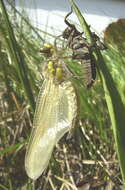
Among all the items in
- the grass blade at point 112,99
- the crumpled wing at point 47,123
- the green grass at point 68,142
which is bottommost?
the green grass at point 68,142

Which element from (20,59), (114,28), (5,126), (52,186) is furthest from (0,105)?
(20,59)

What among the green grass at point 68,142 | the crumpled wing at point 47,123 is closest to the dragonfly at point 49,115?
the crumpled wing at point 47,123

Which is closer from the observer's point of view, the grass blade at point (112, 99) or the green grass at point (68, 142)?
the grass blade at point (112, 99)

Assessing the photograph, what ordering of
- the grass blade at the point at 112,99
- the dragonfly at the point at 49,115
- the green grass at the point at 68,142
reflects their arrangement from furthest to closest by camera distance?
the green grass at the point at 68,142 < the dragonfly at the point at 49,115 < the grass blade at the point at 112,99

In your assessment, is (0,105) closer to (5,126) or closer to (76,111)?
(5,126)

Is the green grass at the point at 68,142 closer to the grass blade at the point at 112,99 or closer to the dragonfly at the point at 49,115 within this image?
the dragonfly at the point at 49,115

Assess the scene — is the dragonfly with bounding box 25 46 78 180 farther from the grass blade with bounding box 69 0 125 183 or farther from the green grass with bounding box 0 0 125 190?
the green grass with bounding box 0 0 125 190

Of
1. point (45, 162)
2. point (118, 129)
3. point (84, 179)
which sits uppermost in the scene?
point (118, 129)

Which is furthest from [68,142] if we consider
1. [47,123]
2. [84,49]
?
[84,49]
